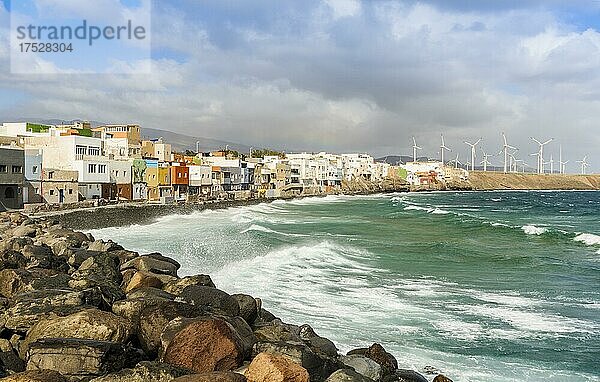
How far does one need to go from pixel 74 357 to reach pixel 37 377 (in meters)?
0.58

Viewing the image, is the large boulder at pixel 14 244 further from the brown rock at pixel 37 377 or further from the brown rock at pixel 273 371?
the brown rock at pixel 273 371

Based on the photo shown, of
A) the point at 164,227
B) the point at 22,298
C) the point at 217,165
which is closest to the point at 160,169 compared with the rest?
the point at 217,165

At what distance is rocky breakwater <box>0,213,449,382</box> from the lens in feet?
21.2

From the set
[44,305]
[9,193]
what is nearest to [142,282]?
[44,305]

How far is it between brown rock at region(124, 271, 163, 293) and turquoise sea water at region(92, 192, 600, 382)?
400 cm

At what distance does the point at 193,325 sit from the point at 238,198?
77.9 metres

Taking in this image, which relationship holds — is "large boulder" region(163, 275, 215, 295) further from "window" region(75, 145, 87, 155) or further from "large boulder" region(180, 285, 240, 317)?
"window" region(75, 145, 87, 155)

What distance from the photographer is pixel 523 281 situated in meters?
21.2

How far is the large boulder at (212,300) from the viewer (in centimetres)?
970

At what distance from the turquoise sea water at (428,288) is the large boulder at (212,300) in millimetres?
3215

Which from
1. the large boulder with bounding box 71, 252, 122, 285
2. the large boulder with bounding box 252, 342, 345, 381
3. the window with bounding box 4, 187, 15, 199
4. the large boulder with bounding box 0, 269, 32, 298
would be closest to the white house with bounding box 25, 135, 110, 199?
the window with bounding box 4, 187, 15, 199

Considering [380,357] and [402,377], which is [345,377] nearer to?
[402,377]

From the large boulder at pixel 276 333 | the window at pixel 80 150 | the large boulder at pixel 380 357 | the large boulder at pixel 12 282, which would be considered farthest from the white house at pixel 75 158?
the large boulder at pixel 380 357

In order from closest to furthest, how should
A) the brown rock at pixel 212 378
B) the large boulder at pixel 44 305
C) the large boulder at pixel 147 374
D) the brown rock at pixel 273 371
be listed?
1. the brown rock at pixel 212 378
2. the large boulder at pixel 147 374
3. the brown rock at pixel 273 371
4. the large boulder at pixel 44 305
